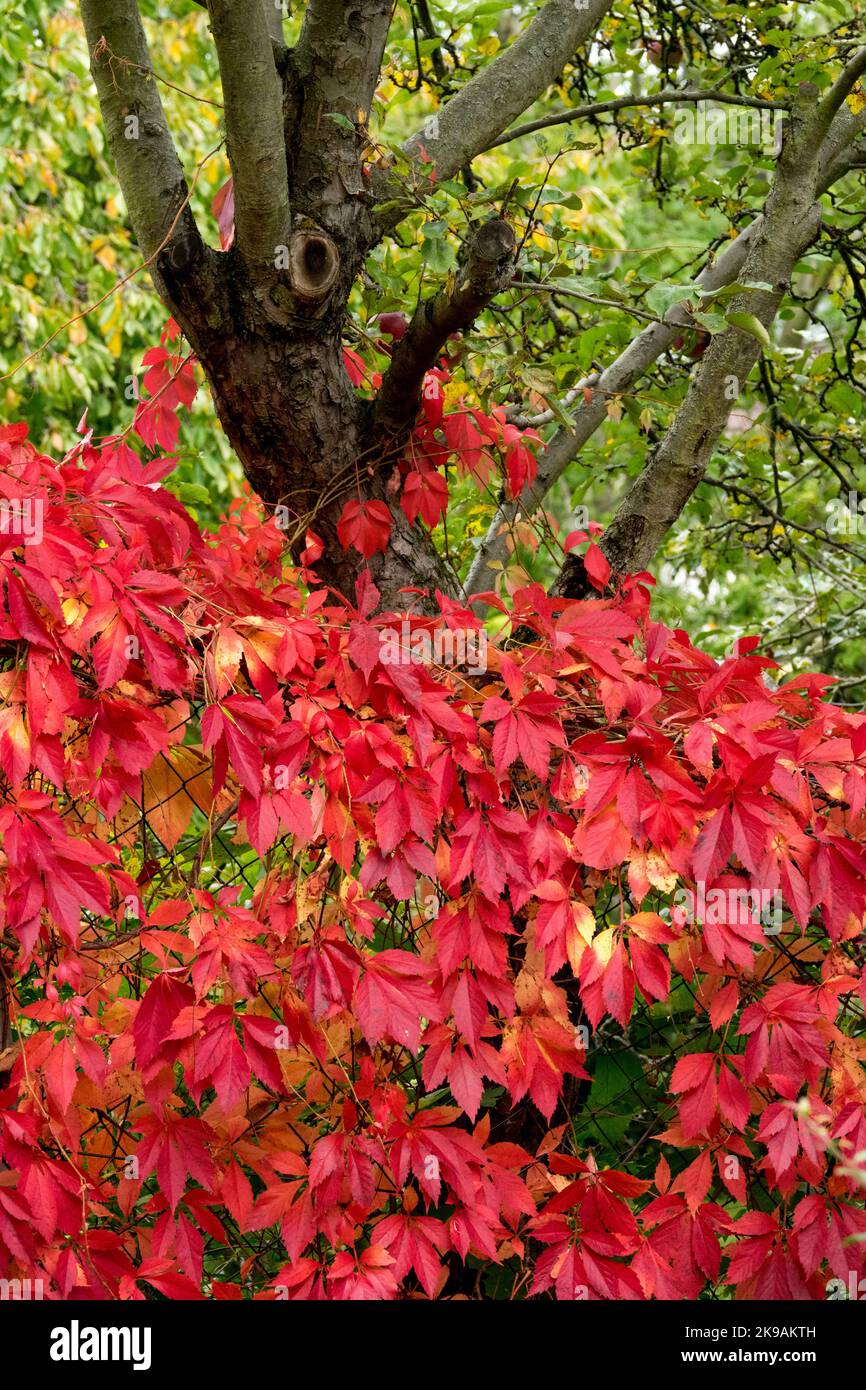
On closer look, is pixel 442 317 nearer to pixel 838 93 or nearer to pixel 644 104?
pixel 838 93

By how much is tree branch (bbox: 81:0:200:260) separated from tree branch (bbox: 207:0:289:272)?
0.36 feet

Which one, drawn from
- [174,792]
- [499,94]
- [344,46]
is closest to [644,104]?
[499,94]

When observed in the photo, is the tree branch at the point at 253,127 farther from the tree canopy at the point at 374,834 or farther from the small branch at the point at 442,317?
the small branch at the point at 442,317

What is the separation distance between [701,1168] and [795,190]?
1.51 meters

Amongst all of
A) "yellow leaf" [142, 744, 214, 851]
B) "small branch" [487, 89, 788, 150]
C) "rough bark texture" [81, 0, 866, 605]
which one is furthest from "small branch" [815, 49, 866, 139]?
"yellow leaf" [142, 744, 214, 851]

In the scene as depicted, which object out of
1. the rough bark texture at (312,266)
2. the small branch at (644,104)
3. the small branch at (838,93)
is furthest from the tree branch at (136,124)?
the small branch at (838,93)

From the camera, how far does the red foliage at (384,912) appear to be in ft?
4.49

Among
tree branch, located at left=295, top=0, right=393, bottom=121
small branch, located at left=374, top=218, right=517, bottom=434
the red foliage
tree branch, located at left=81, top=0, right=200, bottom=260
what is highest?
tree branch, located at left=295, top=0, right=393, bottom=121

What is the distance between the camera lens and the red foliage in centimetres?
137

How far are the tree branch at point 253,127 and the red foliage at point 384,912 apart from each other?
0.48 metres

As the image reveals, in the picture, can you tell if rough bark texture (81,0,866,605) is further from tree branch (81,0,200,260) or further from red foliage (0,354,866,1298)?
red foliage (0,354,866,1298)

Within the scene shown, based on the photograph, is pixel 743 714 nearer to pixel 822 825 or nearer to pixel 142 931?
pixel 822 825

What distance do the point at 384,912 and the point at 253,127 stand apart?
1.10 metres

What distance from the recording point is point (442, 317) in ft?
5.69
